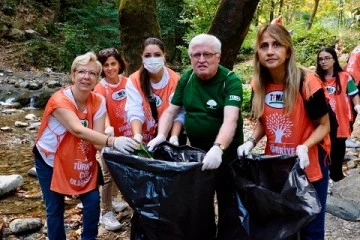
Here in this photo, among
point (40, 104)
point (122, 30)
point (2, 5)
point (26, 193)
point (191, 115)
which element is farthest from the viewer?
point (2, 5)

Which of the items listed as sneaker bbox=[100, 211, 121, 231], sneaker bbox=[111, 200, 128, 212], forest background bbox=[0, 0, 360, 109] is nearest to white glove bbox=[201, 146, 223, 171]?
sneaker bbox=[100, 211, 121, 231]

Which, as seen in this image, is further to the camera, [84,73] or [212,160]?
[84,73]

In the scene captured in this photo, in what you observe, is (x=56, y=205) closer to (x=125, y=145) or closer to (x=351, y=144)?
(x=125, y=145)

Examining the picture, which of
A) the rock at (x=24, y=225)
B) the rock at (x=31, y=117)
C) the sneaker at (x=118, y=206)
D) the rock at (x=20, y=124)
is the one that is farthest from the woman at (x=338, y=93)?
the rock at (x=31, y=117)

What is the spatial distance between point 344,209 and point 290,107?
76.2 inches

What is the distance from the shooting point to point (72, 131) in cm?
257

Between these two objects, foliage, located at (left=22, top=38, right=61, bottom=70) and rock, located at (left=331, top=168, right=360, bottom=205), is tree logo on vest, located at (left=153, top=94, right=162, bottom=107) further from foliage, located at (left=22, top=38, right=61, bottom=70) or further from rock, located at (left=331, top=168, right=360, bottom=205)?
foliage, located at (left=22, top=38, right=61, bottom=70)

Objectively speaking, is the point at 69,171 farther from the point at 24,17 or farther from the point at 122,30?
the point at 24,17

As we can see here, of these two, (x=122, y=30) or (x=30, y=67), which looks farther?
(x=30, y=67)

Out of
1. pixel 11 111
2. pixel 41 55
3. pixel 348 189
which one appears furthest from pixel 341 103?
pixel 41 55

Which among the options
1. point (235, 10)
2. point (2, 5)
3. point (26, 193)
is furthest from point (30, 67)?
point (235, 10)

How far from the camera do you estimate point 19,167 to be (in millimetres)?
5898

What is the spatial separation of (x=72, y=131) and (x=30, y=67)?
14.3 m

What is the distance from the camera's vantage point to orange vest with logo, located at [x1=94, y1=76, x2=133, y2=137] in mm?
3447
